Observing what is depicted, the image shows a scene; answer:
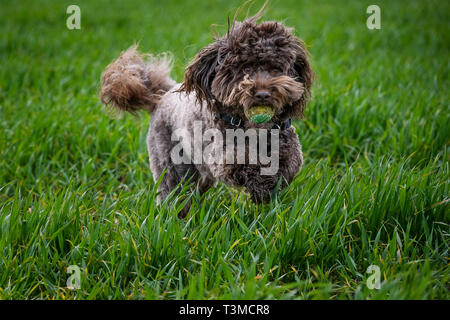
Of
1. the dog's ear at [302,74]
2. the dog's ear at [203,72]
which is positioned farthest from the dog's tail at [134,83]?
the dog's ear at [302,74]

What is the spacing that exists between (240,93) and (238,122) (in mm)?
317

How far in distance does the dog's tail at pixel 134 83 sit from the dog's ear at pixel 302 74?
1.28m

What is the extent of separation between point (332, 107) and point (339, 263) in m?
2.63

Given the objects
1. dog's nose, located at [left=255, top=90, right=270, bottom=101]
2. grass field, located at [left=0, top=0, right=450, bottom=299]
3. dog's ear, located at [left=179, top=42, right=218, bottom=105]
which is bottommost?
grass field, located at [left=0, top=0, right=450, bottom=299]

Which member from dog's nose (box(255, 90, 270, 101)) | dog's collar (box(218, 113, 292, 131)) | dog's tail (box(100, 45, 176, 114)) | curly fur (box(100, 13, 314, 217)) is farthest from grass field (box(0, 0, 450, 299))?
dog's nose (box(255, 90, 270, 101))

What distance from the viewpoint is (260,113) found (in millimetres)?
2613

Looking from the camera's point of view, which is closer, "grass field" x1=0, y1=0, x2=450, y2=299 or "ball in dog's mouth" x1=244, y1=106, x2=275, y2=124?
"grass field" x1=0, y1=0, x2=450, y2=299

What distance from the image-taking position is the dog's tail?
3.61m

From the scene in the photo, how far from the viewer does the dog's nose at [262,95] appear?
98.6 inches

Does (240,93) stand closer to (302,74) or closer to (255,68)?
(255,68)

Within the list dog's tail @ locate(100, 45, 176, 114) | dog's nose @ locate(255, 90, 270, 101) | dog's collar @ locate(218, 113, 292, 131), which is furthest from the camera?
dog's tail @ locate(100, 45, 176, 114)

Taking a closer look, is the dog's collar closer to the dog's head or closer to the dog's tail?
the dog's head

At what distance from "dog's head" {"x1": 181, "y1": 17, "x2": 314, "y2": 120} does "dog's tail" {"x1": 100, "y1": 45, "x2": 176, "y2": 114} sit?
922 mm

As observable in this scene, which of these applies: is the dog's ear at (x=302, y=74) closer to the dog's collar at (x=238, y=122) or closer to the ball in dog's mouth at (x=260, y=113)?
the dog's collar at (x=238, y=122)
